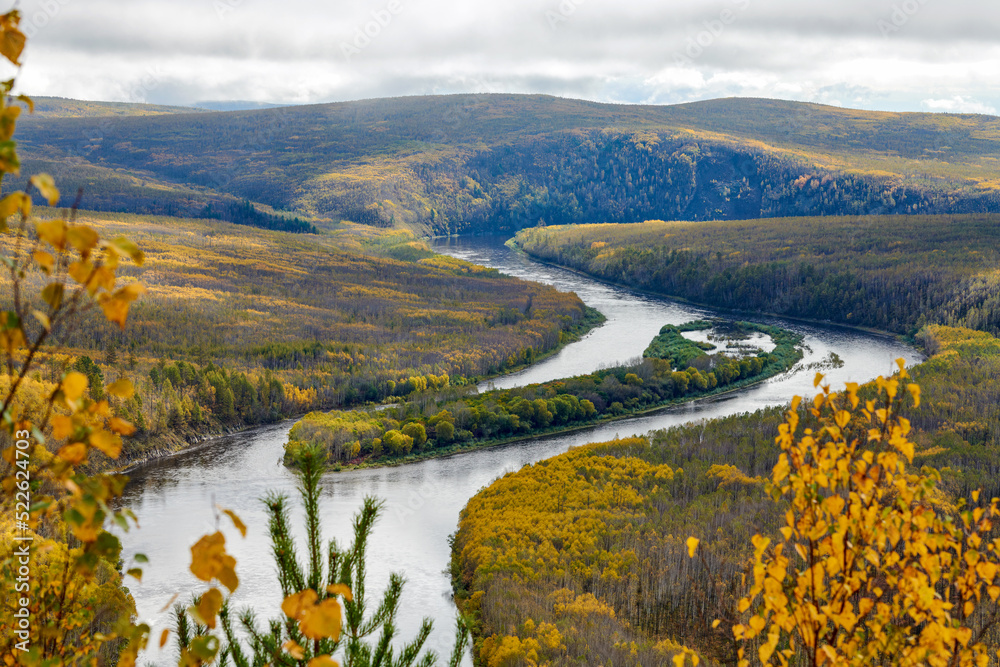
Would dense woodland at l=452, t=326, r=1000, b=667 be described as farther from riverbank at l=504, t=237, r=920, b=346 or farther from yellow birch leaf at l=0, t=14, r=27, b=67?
riverbank at l=504, t=237, r=920, b=346

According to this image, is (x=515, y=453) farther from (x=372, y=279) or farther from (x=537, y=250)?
(x=537, y=250)

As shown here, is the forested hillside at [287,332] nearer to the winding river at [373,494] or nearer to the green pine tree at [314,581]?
the winding river at [373,494]

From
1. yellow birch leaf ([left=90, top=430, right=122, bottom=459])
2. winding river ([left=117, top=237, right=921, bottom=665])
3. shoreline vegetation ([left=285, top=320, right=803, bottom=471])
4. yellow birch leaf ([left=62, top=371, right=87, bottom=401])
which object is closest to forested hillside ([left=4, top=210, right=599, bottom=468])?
winding river ([left=117, top=237, right=921, bottom=665])

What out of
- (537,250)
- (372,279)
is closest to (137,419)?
(372,279)

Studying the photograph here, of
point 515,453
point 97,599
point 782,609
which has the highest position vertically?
point 782,609

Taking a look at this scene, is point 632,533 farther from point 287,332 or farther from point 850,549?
point 287,332

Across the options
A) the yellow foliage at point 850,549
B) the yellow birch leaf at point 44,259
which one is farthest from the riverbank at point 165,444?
the yellow birch leaf at point 44,259

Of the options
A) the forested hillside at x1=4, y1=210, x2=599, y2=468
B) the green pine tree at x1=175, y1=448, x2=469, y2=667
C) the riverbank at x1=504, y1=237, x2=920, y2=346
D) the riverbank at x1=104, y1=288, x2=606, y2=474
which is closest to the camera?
the green pine tree at x1=175, y1=448, x2=469, y2=667
